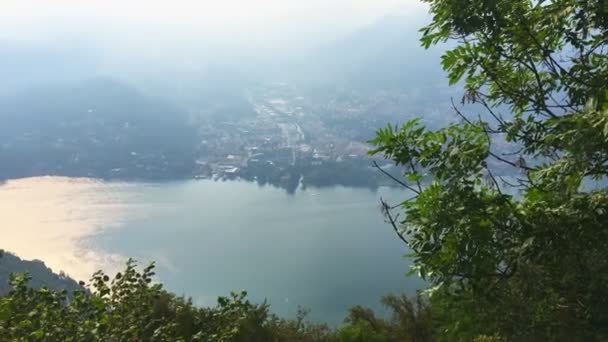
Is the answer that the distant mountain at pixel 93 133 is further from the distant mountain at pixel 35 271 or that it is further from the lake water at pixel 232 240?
the distant mountain at pixel 35 271

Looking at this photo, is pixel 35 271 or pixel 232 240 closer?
pixel 35 271

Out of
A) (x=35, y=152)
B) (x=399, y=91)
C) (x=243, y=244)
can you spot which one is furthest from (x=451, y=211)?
(x=399, y=91)

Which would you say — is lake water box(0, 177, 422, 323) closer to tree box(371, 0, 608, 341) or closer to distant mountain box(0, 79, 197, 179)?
distant mountain box(0, 79, 197, 179)

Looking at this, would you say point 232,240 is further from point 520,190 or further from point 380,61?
point 380,61

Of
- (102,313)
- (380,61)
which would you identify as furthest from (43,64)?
(102,313)

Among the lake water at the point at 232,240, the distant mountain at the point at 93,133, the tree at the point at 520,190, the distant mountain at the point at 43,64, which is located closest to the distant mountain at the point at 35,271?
the lake water at the point at 232,240

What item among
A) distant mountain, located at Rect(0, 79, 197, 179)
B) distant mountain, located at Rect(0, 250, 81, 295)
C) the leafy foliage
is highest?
distant mountain, located at Rect(0, 79, 197, 179)

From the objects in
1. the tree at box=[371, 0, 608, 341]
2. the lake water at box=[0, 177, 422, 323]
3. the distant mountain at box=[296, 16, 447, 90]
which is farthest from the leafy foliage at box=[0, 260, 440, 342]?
the distant mountain at box=[296, 16, 447, 90]
